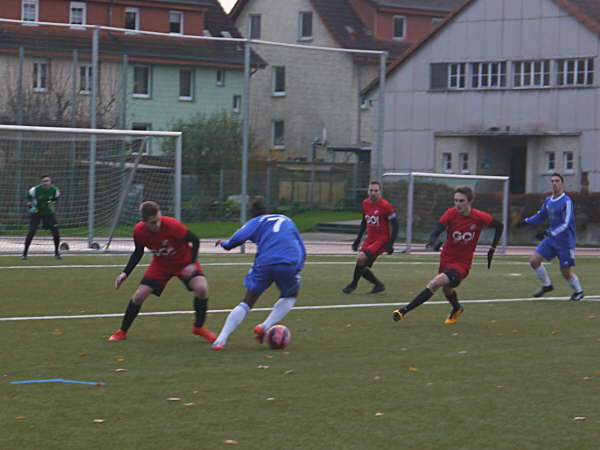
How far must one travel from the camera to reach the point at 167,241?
39.0 ft

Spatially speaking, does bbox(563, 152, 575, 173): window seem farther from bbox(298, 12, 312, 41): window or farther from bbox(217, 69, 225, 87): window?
bbox(217, 69, 225, 87): window

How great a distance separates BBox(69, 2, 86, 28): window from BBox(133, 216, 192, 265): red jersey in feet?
141

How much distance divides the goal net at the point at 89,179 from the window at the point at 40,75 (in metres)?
2.07

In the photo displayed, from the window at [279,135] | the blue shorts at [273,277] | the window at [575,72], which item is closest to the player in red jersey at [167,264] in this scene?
the blue shorts at [273,277]

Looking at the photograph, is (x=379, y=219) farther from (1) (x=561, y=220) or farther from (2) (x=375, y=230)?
(1) (x=561, y=220)

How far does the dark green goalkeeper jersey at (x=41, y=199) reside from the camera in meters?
23.2

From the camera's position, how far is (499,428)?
309 inches

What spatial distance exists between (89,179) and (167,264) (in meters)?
14.1

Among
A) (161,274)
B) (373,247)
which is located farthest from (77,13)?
(161,274)

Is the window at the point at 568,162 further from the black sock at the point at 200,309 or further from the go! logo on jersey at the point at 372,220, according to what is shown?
the black sock at the point at 200,309

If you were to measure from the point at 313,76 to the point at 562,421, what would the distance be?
2385 cm

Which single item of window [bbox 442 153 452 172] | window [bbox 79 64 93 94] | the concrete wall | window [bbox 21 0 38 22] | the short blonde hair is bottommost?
the short blonde hair

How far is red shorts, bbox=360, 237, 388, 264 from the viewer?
58.7 feet

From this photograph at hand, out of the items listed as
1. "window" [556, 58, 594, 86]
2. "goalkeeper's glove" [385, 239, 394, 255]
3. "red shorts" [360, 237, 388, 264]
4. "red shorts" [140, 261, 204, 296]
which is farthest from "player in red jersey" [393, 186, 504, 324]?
"window" [556, 58, 594, 86]
